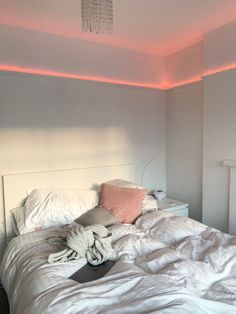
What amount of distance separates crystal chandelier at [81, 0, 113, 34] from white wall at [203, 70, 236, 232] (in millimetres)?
1478

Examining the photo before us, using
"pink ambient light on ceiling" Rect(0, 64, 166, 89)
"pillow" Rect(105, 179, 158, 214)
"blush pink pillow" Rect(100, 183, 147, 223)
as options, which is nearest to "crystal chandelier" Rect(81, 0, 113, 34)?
"pink ambient light on ceiling" Rect(0, 64, 166, 89)

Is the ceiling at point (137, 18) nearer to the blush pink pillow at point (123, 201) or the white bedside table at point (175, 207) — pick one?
the blush pink pillow at point (123, 201)

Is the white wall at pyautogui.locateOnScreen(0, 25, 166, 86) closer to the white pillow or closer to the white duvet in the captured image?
the white pillow

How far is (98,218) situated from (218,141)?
60.4 inches

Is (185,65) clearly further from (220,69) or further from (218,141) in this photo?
(218,141)

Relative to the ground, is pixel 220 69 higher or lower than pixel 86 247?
higher

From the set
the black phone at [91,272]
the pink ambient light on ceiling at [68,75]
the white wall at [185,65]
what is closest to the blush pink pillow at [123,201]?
the black phone at [91,272]

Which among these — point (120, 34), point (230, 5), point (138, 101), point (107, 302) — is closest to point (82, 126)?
point (138, 101)

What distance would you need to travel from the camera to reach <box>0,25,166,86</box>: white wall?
250 centimetres

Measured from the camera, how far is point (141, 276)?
4.26ft

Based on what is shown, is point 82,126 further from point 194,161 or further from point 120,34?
point 194,161

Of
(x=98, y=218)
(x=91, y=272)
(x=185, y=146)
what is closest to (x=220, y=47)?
(x=185, y=146)

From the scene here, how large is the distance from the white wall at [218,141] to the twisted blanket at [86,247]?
1.53 m

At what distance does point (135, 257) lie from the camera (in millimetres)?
1659
